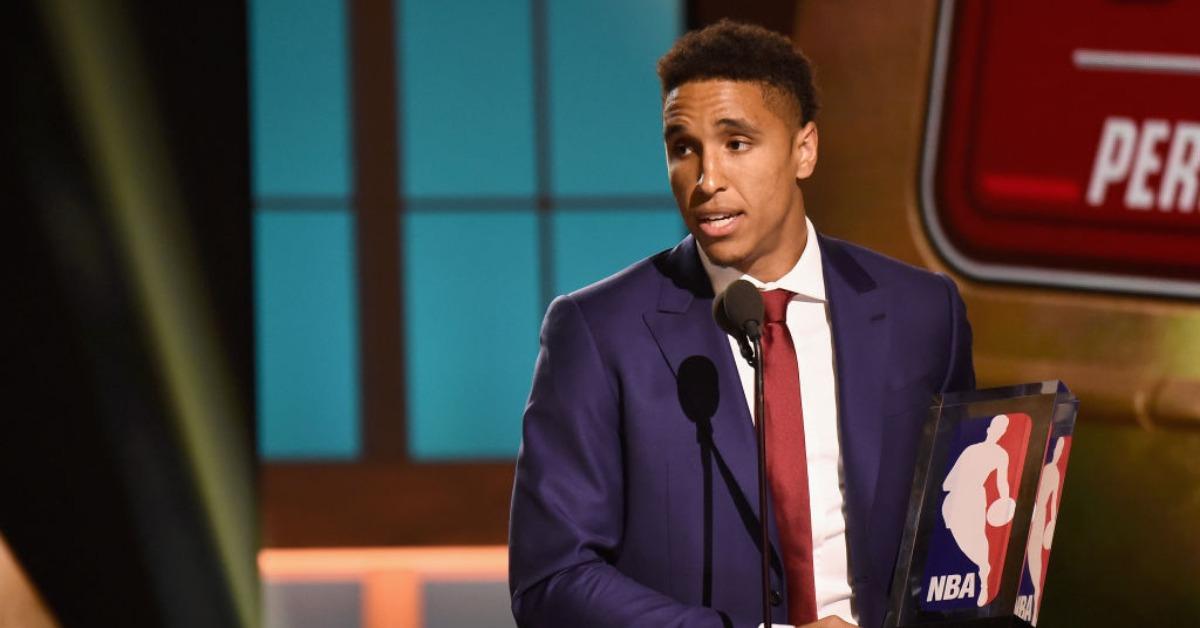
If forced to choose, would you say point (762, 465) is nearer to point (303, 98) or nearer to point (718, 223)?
point (718, 223)

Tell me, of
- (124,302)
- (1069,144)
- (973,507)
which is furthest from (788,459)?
(124,302)

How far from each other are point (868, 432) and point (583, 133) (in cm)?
402

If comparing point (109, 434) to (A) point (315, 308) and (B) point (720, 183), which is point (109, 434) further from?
(A) point (315, 308)

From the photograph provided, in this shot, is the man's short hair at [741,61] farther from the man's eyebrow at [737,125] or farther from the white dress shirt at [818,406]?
the white dress shirt at [818,406]

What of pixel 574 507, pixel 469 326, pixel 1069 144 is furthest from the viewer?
pixel 469 326

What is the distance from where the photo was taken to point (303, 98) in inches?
211

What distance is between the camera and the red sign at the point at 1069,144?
249 cm

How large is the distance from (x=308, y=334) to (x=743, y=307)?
4255mm

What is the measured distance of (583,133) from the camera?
5410mm

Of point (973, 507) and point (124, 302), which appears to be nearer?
point (973, 507)

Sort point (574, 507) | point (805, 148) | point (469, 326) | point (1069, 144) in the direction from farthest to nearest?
point (469, 326), point (1069, 144), point (805, 148), point (574, 507)

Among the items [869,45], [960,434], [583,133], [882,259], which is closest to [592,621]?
[960,434]

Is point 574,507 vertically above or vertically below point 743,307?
below

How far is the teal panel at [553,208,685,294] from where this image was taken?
17.7 feet
